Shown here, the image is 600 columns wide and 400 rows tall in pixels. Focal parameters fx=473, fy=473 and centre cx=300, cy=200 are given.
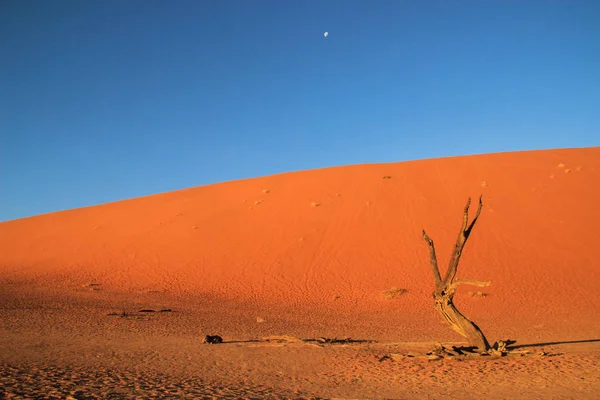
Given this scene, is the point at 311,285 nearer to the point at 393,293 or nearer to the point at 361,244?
the point at 393,293

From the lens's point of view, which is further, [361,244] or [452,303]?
[361,244]

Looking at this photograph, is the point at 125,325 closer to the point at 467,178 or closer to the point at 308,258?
the point at 308,258

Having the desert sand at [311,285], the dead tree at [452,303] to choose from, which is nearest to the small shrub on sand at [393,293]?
the desert sand at [311,285]

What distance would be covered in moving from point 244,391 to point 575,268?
58.7ft

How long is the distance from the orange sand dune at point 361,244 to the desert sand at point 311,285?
0.12 meters

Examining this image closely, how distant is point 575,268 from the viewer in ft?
65.2

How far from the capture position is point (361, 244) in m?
24.1

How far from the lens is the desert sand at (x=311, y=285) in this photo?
7977 mm

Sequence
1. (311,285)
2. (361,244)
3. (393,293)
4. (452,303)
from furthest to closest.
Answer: (361,244) < (311,285) < (393,293) < (452,303)

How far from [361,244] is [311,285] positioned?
15.5 feet

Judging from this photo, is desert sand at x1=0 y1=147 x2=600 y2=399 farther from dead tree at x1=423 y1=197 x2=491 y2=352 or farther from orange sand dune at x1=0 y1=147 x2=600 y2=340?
dead tree at x1=423 y1=197 x2=491 y2=352

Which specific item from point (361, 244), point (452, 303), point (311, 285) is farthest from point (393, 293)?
point (452, 303)

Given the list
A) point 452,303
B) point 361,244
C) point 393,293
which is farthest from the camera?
point 361,244

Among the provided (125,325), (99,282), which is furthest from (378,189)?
(125,325)
